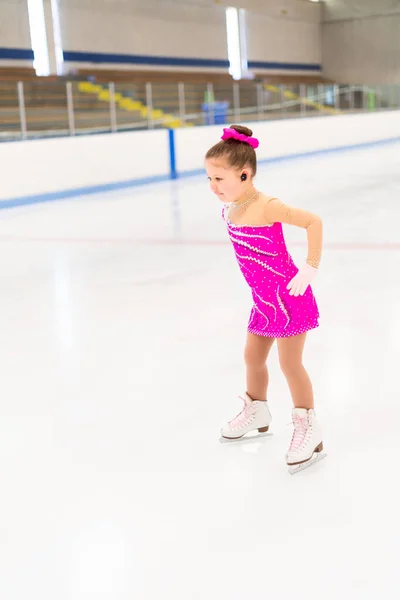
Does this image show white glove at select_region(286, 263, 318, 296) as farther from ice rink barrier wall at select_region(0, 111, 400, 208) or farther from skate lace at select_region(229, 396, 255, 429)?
ice rink barrier wall at select_region(0, 111, 400, 208)

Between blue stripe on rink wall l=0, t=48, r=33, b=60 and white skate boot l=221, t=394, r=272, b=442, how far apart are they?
13.7 meters

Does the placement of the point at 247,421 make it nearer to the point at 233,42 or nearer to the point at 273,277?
the point at 273,277

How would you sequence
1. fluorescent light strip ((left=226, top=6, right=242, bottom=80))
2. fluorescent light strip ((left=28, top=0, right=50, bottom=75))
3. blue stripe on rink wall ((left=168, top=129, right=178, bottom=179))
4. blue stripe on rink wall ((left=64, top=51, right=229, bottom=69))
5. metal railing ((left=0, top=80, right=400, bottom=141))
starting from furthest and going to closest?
fluorescent light strip ((left=226, top=6, right=242, bottom=80))
blue stripe on rink wall ((left=64, top=51, right=229, bottom=69))
fluorescent light strip ((left=28, top=0, right=50, bottom=75))
blue stripe on rink wall ((left=168, top=129, right=178, bottom=179))
metal railing ((left=0, top=80, right=400, bottom=141))

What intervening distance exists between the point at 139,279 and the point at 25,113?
462 centimetres

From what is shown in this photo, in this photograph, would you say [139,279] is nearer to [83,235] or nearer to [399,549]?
[83,235]

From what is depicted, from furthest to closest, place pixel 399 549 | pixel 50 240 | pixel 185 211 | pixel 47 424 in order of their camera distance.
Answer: pixel 185 211, pixel 50 240, pixel 47 424, pixel 399 549

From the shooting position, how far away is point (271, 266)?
1759 mm

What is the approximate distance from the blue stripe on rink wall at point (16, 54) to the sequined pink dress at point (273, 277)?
13.7 m

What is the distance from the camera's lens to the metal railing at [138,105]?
8.14 metres

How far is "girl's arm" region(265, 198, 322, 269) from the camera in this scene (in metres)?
1.65

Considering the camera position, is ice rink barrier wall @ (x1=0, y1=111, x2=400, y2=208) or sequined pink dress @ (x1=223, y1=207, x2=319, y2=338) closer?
sequined pink dress @ (x1=223, y1=207, x2=319, y2=338)

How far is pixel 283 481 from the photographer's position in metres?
1.75

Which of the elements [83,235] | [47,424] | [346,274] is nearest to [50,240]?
Result: [83,235]

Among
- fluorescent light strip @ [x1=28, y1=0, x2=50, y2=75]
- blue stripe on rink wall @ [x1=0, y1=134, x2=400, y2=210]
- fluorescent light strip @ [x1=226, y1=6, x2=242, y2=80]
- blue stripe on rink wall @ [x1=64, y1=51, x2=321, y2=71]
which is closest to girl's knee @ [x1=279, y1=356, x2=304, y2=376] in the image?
blue stripe on rink wall @ [x1=0, y1=134, x2=400, y2=210]
